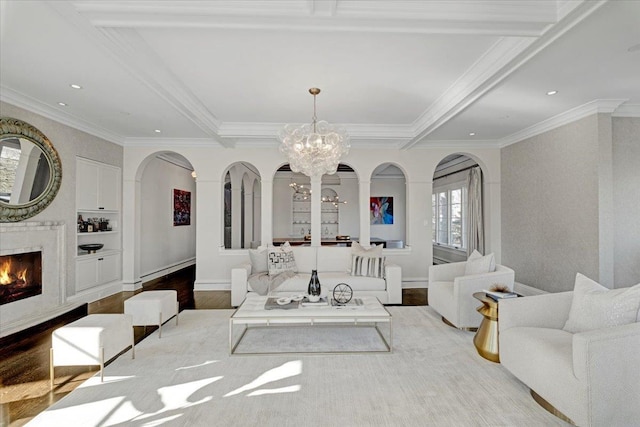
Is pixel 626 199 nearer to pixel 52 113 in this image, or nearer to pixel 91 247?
pixel 52 113

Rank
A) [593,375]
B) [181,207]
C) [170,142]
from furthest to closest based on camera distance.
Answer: [181,207], [170,142], [593,375]

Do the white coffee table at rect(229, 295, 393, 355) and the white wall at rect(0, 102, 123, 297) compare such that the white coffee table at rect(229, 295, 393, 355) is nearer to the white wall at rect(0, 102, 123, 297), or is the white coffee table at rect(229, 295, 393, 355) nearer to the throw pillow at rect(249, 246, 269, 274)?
the throw pillow at rect(249, 246, 269, 274)

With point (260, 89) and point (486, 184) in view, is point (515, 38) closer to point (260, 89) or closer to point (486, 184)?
point (260, 89)

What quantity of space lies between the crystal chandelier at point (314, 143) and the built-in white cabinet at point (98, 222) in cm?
330

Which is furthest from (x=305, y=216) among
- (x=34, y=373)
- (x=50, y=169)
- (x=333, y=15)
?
(x=333, y=15)

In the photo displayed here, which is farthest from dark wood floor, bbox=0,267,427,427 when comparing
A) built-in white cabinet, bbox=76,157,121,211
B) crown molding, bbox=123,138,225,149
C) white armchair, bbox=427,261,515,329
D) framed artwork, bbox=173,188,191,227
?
framed artwork, bbox=173,188,191,227

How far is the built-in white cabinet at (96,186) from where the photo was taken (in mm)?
5152

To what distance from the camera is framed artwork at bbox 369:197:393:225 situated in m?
10.9

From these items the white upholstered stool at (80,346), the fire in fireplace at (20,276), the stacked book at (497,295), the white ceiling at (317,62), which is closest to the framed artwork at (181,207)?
the white ceiling at (317,62)

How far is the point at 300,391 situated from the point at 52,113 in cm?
471

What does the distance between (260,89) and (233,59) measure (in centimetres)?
78

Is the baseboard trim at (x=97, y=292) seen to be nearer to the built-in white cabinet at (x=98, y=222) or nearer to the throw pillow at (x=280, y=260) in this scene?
the built-in white cabinet at (x=98, y=222)

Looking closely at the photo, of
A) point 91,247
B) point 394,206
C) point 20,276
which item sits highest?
point 394,206

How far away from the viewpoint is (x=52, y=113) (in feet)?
14.8
